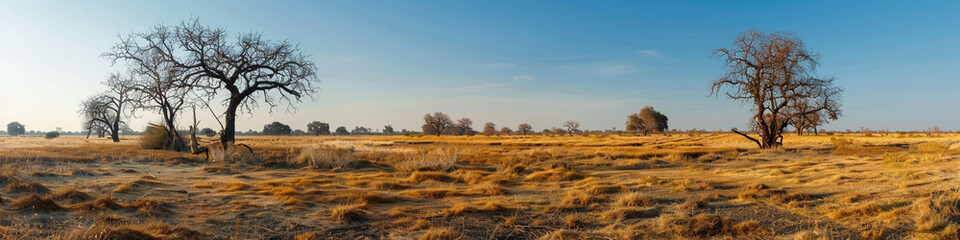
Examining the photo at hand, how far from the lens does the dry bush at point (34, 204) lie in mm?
6938

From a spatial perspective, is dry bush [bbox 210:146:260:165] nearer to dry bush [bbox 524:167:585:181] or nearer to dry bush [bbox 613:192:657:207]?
Result: dry bush [bbox 524:167:585:181]

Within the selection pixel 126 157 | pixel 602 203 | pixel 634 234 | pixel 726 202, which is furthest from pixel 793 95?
pixel 126 157

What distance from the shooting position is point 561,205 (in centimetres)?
819

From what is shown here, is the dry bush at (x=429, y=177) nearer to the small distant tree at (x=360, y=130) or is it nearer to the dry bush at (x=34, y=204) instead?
the dry bush at (x=34, y=204)

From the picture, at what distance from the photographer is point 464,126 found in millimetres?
102875

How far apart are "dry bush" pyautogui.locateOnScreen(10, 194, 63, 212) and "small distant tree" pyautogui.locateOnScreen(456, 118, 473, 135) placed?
305 ft

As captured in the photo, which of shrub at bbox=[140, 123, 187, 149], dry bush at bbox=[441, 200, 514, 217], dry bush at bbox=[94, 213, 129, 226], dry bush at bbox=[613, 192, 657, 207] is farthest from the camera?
shrub at bbox=[140, 123, 187, 149]

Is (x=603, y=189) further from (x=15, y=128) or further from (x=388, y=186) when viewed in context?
(x=15, y=128)

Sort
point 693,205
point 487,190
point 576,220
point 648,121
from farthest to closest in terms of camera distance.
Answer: point 648,121
point 487,190
point 693,205
point 576,220

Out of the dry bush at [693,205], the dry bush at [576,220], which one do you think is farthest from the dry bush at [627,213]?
the dry bush at [693,205]

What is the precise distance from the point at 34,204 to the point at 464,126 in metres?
95.9

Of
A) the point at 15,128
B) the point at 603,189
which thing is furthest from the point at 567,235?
the point at 15,128

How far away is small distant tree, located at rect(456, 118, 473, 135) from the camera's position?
332ft

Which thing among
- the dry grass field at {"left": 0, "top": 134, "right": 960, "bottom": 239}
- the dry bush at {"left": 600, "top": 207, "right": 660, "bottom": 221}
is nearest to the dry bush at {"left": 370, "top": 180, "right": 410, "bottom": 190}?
the dry grass field at {"left": 0, "top": 134, "right": 960, "bottom": 239}
